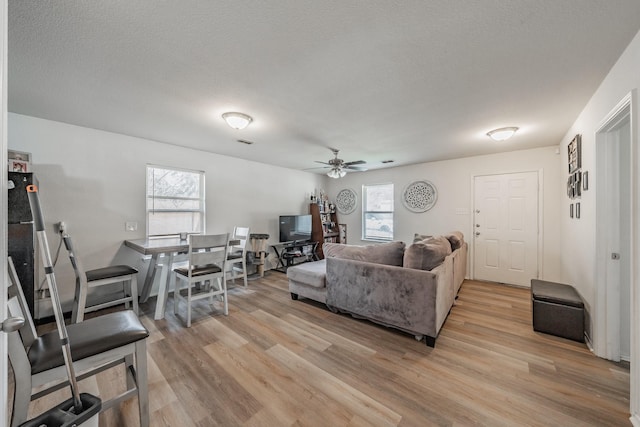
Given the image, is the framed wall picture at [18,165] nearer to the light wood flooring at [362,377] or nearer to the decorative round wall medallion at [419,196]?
the light wood flooring at [362,377]

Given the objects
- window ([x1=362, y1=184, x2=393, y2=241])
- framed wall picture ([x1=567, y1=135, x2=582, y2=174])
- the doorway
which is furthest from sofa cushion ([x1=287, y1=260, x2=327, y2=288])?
framed wall picture ([x1=567, y1=135, x2=582, y2=174])

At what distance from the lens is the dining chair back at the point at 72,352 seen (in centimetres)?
101

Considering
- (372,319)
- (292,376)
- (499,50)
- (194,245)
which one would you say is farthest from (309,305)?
(499,50)

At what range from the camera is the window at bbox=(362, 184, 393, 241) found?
5.66 m

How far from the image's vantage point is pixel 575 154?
8.83 ft

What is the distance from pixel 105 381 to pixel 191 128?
2701mm

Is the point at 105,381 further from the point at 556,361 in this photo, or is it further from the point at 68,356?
the point at 556,361

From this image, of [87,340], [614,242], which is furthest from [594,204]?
[87,340]

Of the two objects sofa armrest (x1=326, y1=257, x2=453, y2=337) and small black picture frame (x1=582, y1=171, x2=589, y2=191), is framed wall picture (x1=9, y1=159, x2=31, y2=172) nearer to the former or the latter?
sofa armrest (x1=326, y1=257, x2=453, y2=337)

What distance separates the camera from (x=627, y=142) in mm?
2002

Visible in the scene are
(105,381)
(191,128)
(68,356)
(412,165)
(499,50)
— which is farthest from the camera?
(412,165)

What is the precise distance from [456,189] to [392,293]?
3.24 meters

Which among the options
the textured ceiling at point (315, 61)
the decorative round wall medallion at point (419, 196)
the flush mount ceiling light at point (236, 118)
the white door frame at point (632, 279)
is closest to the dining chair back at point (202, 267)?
the flush mount ceiling light at point (236, 118)

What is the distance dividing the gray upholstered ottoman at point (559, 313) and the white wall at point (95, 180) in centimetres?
464
